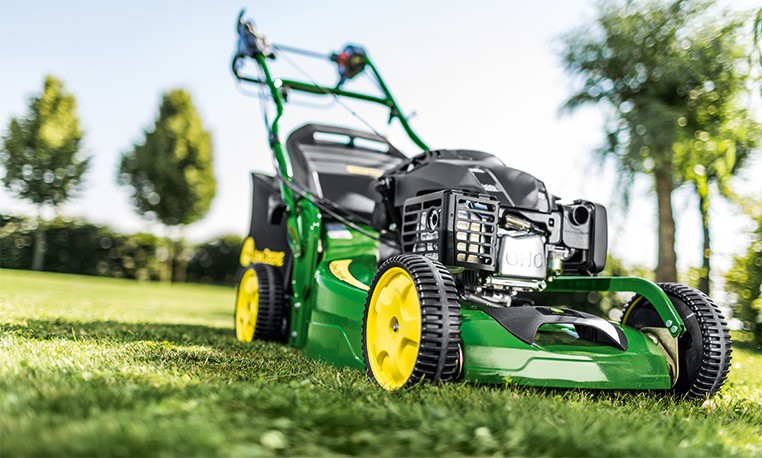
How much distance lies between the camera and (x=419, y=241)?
3.65 m

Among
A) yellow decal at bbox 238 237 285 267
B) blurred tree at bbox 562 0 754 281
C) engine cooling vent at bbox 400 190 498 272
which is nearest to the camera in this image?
engine cooling vent at bbox 400 190 498 272

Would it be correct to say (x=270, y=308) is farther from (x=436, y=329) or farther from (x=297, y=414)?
(x=297, y=414)

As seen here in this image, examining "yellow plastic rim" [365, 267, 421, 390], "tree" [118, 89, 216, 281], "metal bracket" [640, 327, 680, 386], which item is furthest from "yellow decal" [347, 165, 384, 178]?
"tree" [118, 89, 216, 281]

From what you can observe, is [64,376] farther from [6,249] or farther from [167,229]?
[167,229]

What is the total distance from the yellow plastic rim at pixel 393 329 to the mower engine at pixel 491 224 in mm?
272

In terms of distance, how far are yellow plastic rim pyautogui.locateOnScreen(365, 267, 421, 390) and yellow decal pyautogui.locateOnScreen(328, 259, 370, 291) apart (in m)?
0.51

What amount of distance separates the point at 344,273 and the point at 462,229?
114 cm

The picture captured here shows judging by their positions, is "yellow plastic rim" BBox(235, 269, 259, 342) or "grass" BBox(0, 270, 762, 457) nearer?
"grass" BBox(0, 270, 762, 457)

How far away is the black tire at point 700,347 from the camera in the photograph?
11.3ft

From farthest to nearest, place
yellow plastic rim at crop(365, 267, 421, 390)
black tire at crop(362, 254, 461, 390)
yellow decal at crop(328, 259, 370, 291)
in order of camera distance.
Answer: yellow decal at crop(328, 259, 370, 291), yellow plastic rim at crop(365, 267, 421, 390), black tire at crop(362, 254, 461, 390)

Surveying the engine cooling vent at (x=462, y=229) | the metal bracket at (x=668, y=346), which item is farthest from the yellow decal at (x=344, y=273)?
the metal bracket at (x=668, y=346)

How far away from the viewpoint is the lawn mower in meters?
3.12

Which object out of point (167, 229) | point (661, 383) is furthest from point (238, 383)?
point (167, 229)

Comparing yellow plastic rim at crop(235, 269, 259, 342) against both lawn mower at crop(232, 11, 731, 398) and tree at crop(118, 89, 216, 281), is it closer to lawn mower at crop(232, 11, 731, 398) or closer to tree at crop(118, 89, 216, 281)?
lawn mower at crop(232, 11, 731, 398)
